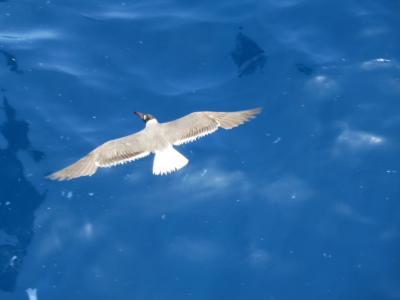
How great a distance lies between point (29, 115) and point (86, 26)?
187cm

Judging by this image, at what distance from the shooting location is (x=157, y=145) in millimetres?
7426

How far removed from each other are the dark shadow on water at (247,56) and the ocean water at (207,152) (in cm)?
2

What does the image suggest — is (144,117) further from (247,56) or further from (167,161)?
(247,56)

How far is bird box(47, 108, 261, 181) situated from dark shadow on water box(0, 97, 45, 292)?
37 cm

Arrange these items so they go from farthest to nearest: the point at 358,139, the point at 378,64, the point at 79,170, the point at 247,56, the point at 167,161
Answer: the point at 247,56 → the point at 378,64 → the point at 358,139 → the point at 167,161 → the point at 79,170

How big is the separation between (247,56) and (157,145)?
8.02ft

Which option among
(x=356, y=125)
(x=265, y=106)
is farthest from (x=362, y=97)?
(x=265, y=106)

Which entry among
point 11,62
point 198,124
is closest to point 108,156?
point 198,124

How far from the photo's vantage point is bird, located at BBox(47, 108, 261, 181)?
7277 millimetres

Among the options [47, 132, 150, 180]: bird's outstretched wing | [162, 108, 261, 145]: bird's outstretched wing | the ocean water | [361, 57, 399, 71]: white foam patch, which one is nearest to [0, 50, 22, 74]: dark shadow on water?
the ocean water

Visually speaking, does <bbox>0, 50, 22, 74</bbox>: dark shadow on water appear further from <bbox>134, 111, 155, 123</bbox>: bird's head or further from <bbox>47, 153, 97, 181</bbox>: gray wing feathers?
<bbox>47, 153, 97, 181</bbox>: gray wing feathers

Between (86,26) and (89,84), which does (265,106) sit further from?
(86,26)

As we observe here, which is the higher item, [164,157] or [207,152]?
[164,157]

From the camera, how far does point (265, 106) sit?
27.7ft
